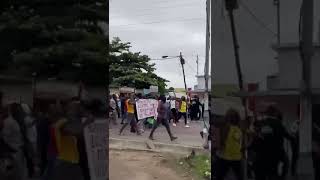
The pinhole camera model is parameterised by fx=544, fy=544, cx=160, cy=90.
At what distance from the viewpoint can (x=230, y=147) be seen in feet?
6.65

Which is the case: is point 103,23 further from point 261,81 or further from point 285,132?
point 285,132

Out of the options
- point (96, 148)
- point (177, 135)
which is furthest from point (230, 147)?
point (177, 135)

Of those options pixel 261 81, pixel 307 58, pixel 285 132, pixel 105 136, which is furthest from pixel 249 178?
pixel 105 136

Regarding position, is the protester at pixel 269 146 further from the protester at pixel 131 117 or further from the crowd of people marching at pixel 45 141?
the protester at pixel 131 117

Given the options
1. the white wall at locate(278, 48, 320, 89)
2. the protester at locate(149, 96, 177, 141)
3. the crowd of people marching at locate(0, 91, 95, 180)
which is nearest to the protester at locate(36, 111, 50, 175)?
the crowd of people marching at locate(0, 91, 95, 180)

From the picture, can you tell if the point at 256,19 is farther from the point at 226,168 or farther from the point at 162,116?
the point at 162,116

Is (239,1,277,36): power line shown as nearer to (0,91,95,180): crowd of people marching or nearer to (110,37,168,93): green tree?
(110,37,168,93): green tree

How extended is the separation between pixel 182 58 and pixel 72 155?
30.8 inches

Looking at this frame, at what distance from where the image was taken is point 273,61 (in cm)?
193

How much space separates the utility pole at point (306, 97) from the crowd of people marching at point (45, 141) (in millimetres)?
864

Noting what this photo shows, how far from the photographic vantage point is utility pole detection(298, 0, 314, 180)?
1.87 m

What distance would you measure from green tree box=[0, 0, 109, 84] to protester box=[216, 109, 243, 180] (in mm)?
586

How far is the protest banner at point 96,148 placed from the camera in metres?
2.27

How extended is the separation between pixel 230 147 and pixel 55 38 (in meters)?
0.85
